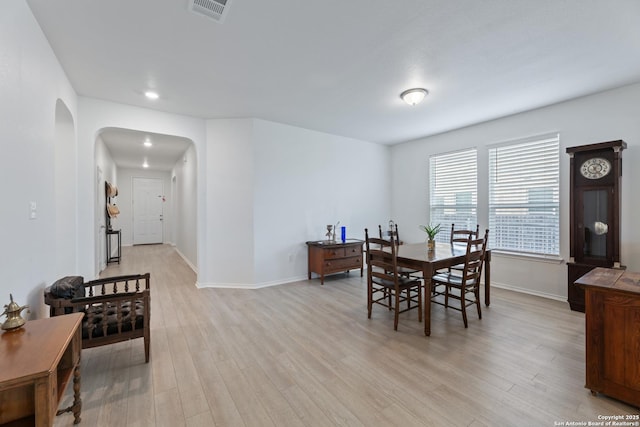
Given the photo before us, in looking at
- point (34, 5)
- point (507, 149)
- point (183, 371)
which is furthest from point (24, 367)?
point (507, 149)

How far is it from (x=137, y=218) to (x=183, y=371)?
8.77 meters

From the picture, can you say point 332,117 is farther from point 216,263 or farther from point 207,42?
point 216,263

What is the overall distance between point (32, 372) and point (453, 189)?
553cm

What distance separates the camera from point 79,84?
127 inches

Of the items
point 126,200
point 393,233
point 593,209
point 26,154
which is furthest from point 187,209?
point 593,209

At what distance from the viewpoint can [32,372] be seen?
1.09 metres

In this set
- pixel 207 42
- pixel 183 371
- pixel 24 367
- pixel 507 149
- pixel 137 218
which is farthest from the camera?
pixel 137 218

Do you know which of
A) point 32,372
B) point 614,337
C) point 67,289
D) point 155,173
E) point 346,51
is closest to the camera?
point 32,372

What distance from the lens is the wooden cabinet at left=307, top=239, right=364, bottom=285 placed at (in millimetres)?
4660

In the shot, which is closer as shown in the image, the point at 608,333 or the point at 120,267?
the point at 608,333

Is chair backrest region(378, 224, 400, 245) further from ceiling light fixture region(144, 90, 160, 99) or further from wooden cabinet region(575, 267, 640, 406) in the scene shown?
ceiling light fixture region(144, 90, 160, 99)

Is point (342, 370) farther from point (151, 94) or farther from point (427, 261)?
point (151, 94)

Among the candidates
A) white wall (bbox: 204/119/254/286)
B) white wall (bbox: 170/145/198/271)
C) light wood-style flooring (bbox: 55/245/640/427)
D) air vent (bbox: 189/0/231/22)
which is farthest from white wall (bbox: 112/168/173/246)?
air vent (bbox: 189/0/231/22)

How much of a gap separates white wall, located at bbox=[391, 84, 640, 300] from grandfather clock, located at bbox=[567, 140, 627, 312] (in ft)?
0.79
